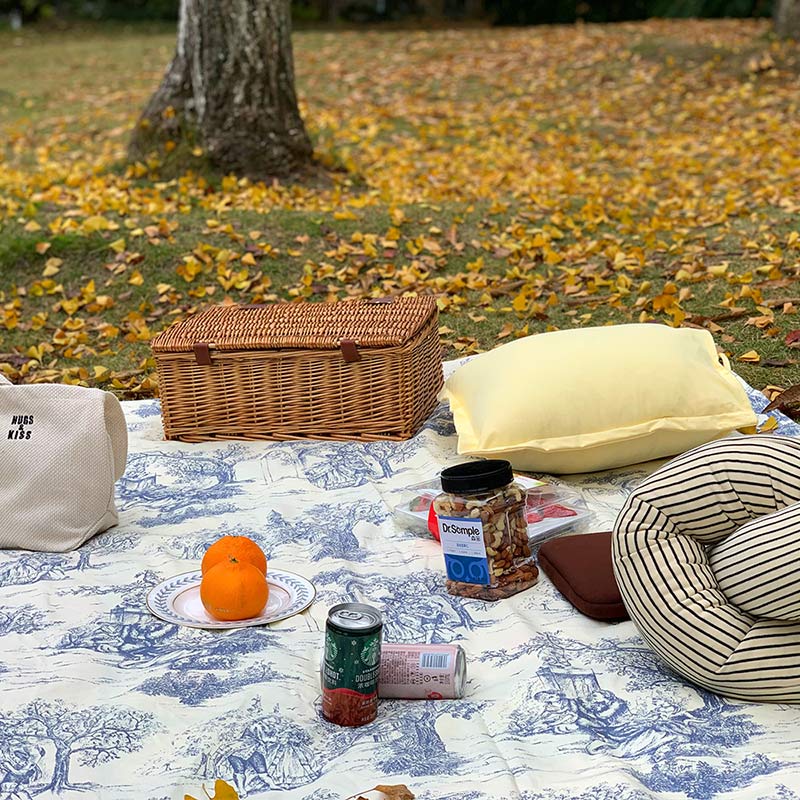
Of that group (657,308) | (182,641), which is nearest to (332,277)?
(657,308)

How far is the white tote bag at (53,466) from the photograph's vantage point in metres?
2.69

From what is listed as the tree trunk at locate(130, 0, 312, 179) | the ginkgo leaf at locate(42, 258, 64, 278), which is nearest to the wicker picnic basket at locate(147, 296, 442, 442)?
the ginkgo leaf at locate(42, 258, 64, 278)

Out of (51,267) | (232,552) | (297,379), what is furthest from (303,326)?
(51,267)

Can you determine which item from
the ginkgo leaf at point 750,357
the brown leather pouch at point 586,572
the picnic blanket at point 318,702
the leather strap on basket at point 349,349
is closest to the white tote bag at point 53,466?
the picnic blanket at point 318,702

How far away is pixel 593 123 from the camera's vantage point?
924cm

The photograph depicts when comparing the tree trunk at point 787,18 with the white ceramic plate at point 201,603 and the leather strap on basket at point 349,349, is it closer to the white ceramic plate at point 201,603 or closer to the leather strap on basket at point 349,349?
the leather strap on basket at point 349,349

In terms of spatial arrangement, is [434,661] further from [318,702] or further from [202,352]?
[202,352]

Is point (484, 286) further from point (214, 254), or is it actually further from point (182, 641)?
point (182, 641)

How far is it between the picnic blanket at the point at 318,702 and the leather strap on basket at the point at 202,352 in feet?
2.47

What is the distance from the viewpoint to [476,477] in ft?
7.59

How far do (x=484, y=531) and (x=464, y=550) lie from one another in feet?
0.24

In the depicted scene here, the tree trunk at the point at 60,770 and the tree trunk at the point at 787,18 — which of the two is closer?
the tree trunk at the point at 60,770

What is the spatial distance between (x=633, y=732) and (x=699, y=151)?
22.6 ft

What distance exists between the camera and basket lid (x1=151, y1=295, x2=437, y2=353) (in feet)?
11.1
